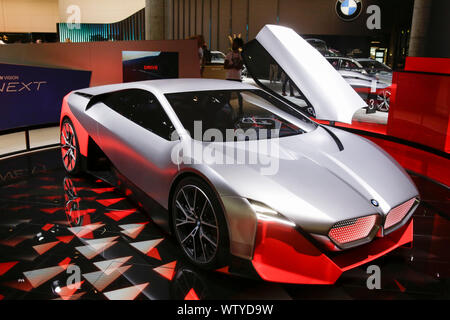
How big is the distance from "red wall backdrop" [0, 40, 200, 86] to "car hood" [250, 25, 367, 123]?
4.76m

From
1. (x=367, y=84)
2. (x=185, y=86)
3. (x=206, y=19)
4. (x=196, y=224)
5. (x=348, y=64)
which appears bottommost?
(x=196, y=224)

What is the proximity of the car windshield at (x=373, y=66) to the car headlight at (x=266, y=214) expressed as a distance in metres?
9.23

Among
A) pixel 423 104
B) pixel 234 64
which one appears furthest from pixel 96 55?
pixel 423 104

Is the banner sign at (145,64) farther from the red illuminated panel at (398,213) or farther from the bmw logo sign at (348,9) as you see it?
the bmw logo sign at (348,9)

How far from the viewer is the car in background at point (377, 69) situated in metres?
9.85

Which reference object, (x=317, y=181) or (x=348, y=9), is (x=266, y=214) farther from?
(x=348, y=9)

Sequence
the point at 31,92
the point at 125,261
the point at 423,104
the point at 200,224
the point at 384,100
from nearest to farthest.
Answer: the point at 200,224 → the point at 125,261 → the point at 423,104 → the point at 31,92 → the point at 384,100

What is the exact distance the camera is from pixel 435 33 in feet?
30.5

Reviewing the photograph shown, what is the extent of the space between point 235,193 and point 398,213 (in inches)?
44.0

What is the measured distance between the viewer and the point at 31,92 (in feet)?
21.6

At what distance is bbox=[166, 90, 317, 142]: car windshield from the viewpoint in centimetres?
316

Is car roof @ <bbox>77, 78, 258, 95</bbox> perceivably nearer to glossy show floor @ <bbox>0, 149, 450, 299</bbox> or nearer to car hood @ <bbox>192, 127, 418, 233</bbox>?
car hood @ <bbox>192, 127, 418, 233</bbox>

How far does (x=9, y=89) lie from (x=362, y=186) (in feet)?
18.5

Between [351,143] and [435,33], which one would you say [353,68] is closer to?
[435,33]
